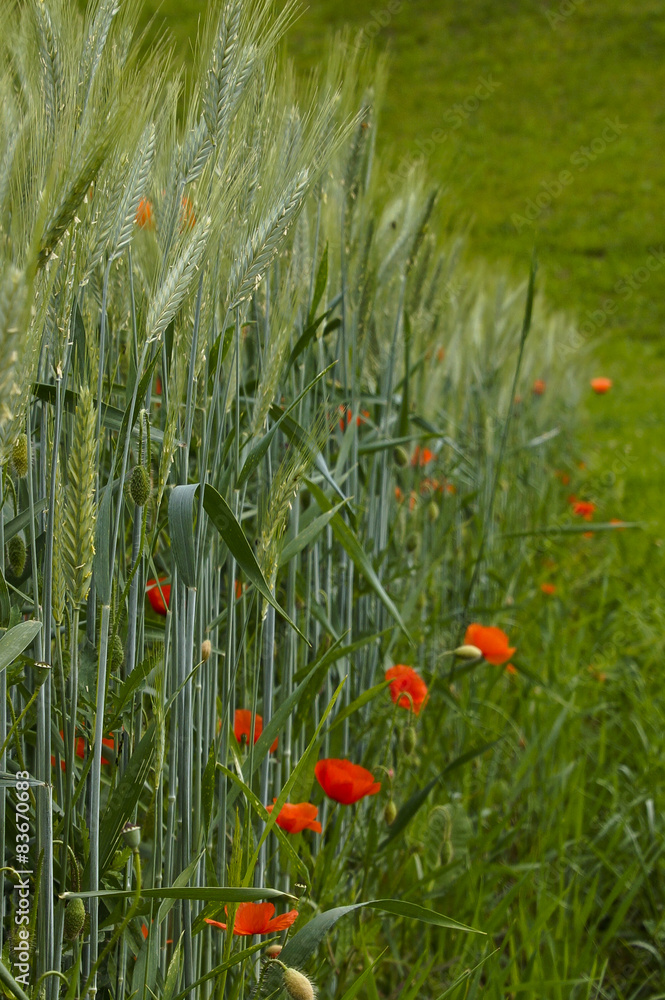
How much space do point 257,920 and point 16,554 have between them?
30cm

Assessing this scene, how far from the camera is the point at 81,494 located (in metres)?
0.45

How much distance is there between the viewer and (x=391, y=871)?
0.94 m

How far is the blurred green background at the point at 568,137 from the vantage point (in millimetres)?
5676

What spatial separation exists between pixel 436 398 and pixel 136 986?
1.02 metres

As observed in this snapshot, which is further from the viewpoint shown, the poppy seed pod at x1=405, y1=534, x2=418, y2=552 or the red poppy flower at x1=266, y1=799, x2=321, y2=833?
the poppy seed pod at x1=405, y1=534, x2=418, y2=552

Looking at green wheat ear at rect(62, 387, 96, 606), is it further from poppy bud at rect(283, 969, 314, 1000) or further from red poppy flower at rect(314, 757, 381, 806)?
red poppy flower at rect(314, 757, 381, 806)

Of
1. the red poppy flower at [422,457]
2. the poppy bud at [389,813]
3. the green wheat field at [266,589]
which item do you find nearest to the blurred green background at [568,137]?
the red poppy flower at [422,457]

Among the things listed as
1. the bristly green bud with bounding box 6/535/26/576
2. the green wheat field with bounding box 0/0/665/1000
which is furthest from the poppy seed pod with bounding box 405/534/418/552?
the bristly green bud with bounding box 6/535/26/576

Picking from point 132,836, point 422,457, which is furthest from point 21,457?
point 422,457

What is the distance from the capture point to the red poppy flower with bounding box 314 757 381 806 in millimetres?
745

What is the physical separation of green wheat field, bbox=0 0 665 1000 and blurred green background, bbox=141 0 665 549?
91.9 inches

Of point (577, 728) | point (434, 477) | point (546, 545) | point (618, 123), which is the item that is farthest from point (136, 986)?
point (618, 123)

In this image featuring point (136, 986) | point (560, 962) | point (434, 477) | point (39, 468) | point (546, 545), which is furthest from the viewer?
point (546, 545)

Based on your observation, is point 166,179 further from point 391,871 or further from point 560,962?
point 560,962
